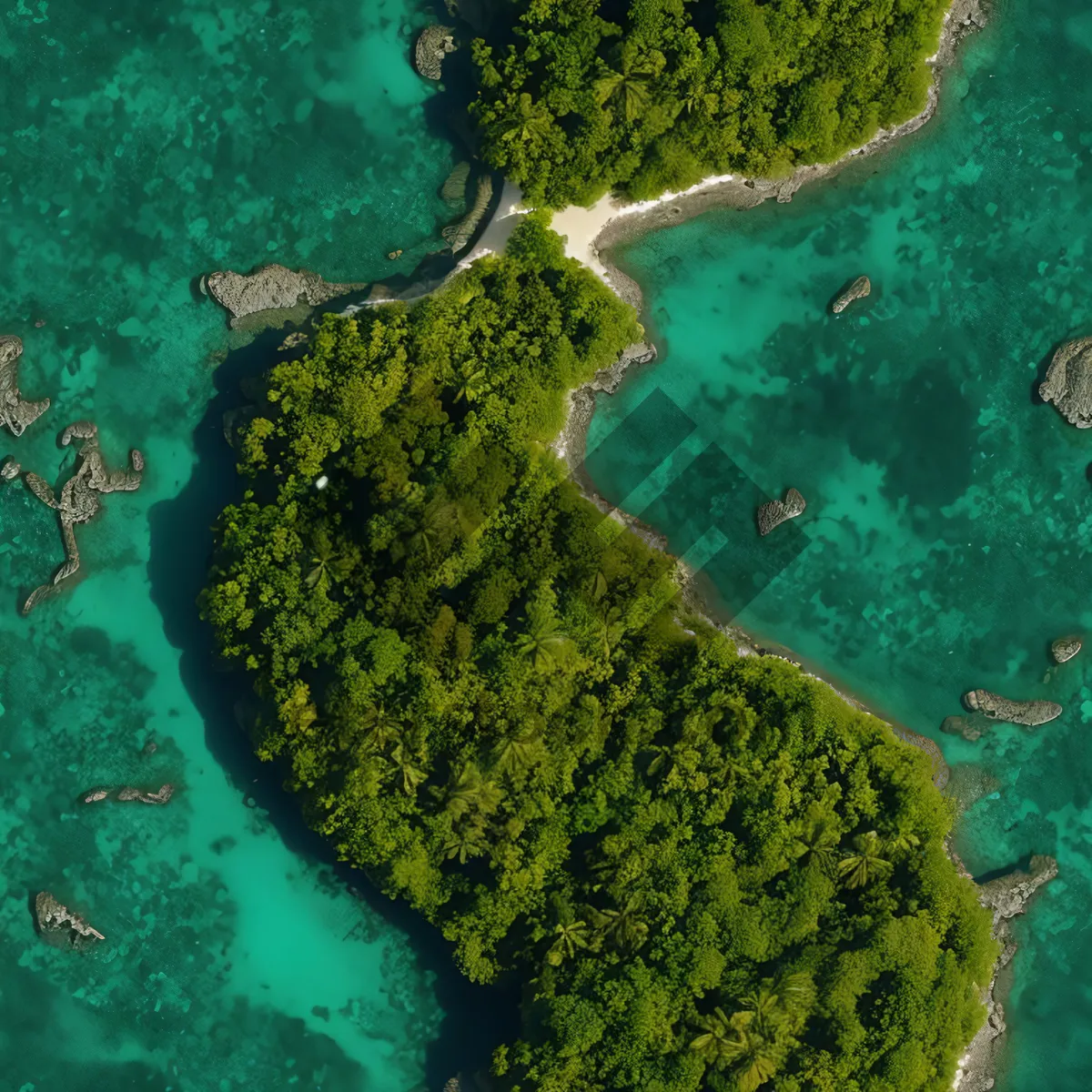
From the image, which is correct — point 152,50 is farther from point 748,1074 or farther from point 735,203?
point 748,1074

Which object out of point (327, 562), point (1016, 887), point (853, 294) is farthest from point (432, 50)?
point (1016, 887)

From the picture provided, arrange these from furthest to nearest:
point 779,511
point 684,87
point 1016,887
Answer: point 779,511 < point 1016,887 < point 684,87

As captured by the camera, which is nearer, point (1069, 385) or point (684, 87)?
point (684, 87)

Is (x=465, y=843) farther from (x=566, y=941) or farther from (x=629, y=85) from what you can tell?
(x=629, y=85)

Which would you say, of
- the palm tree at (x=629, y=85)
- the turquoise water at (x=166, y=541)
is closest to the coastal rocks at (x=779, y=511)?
the palm tree at (x=629, y=85)

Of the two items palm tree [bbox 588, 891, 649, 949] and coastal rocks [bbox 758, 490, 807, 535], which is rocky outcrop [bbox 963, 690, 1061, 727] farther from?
palm tree [bbox 588, 891, 649, 949]

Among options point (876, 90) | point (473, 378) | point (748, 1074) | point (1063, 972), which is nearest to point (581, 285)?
point (473, 378)
